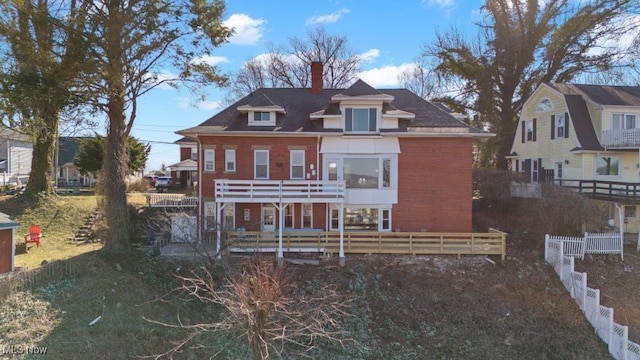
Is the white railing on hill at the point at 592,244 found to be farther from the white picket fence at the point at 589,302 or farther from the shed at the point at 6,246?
the shed at the point at 6,246

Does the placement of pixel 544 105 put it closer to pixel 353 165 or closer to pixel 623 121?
pixel 623 121

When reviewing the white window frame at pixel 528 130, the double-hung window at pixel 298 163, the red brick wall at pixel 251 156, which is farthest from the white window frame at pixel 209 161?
the white window frame at pixel 528 130

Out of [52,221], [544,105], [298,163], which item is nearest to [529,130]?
[544,105]

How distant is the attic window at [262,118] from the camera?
64.0 ft

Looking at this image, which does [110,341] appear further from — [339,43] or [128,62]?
[339,43]

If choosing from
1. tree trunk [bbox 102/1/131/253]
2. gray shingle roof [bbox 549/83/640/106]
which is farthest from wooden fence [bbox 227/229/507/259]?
gray shingle roof [bbox 549/83/640/106]

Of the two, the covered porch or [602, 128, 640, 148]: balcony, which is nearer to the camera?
the covered porch

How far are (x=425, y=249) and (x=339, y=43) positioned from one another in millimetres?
28175

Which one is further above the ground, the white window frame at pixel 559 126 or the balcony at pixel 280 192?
the white window frame at pixel 559 126

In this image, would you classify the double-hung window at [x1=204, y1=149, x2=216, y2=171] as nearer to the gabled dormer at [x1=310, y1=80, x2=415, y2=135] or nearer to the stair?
the gabled dormer at [x1=310, y1=80, x2=415, y2=135]

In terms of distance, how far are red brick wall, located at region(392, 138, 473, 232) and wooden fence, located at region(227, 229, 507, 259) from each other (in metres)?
1.81

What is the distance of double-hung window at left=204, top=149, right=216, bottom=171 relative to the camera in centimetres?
1927

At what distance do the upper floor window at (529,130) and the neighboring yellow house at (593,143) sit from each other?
704 mm

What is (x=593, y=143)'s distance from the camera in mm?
22453
